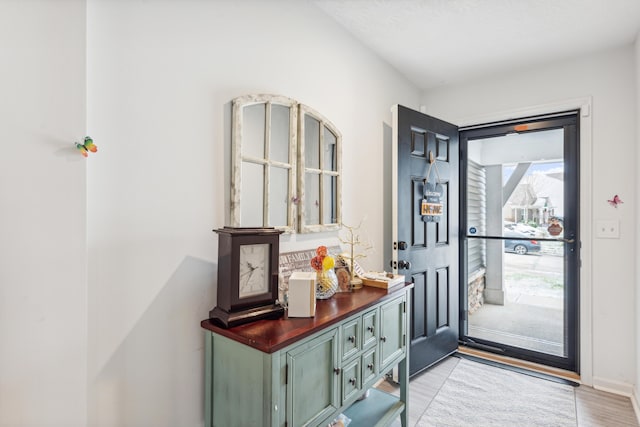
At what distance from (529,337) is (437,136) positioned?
1.94 meters

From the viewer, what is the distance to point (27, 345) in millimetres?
883

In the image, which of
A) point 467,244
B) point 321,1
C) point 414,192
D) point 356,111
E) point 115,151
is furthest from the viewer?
point 467,244

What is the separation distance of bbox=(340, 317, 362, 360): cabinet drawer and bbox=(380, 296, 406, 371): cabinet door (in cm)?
23

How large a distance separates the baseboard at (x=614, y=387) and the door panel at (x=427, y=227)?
0.99 m

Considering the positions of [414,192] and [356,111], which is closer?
[356,111]

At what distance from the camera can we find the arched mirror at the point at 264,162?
1.46 m

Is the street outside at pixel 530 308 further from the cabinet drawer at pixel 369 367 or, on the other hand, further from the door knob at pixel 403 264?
the cabinet drawer at pixel 369 367

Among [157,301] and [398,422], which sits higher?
[157,301]

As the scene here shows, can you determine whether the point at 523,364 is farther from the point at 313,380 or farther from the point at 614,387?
the point at 313,380

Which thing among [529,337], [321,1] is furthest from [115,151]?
[529,337]

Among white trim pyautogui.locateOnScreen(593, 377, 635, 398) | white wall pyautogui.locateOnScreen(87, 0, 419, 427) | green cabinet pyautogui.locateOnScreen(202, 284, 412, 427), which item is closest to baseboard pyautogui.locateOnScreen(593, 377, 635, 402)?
white trim pyautogui.locateOnScreen(593, 377, 635, 398)

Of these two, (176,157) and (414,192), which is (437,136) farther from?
(176,157)

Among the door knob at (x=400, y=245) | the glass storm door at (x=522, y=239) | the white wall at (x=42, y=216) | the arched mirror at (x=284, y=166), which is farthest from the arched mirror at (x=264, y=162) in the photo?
the glass storm door at (x=522, y=239)

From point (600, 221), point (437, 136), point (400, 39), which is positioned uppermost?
point (400, 39)
